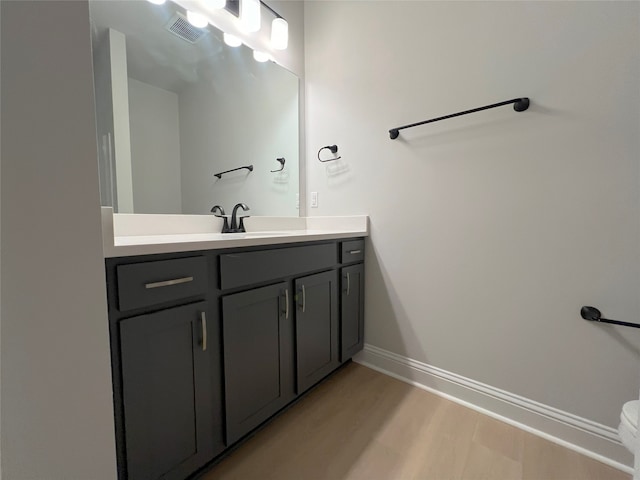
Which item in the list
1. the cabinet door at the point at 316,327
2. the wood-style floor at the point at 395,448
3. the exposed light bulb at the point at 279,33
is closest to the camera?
the wood-style floor at the point at 395,448

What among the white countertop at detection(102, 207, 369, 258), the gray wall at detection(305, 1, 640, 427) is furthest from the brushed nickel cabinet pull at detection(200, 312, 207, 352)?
the gray wall at detection(305, 1, 640, 427)

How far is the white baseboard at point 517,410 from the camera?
1075 mm

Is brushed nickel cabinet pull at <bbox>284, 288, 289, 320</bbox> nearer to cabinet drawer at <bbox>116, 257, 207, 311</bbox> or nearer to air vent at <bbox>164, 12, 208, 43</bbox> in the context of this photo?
cabinet drawer at <bbox>116, 257, 207, 311</bbox>

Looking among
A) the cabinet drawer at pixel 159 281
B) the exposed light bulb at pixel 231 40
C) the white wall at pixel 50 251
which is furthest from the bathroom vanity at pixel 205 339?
the exposed light bulb at pixel 231 40

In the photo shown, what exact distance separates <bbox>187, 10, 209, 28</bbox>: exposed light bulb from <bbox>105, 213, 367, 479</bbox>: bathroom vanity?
3.88ft

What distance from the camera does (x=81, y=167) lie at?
0.56m

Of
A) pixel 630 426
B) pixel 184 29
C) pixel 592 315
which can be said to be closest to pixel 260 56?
pixel 184 29

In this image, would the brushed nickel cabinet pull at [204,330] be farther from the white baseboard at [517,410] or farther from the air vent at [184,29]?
the air vent at [184,29]

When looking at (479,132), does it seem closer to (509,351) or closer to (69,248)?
(509,351)

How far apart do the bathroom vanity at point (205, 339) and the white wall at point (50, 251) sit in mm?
104

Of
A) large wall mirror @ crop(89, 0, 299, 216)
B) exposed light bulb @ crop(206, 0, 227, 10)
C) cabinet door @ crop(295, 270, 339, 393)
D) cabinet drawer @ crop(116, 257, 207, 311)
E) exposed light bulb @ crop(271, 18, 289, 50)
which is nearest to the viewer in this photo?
cabinet drawer @ crop(116, 257, 207, 311)

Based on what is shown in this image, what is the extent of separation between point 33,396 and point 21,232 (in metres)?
0.32

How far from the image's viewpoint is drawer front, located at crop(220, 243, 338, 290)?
0.97 meters

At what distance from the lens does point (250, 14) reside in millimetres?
1554
